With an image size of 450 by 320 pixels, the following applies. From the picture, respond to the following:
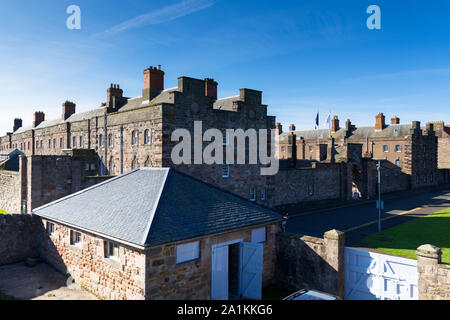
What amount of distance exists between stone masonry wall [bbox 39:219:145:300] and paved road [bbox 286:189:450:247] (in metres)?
14.2

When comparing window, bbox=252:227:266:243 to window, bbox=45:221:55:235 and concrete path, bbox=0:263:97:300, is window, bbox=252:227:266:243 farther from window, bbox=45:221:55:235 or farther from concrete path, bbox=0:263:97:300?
window, bbox=45:221:55:235

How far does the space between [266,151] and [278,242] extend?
582 inches

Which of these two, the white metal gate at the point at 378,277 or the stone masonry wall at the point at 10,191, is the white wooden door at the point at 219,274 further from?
the stone masonry wall at the point at 10,191

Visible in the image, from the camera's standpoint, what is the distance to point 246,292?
13.6m

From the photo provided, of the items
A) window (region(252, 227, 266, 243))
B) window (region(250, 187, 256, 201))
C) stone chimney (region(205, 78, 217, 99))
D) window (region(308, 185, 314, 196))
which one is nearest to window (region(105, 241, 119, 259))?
window (region(252, 227, 266, 243))

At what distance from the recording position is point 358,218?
28.8 meters

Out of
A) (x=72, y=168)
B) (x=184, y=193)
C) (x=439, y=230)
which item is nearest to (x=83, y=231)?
(x=184, y=193)

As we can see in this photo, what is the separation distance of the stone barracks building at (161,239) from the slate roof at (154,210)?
4 cm

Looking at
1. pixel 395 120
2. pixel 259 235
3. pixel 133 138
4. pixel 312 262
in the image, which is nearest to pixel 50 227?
pixel 133 138

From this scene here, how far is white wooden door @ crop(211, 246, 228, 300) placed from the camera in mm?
12484

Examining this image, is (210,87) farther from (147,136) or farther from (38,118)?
(38,118)

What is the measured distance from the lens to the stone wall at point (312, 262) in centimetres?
1286

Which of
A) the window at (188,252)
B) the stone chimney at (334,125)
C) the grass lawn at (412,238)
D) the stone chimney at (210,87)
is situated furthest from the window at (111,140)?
the stone chimney at (334,125)
